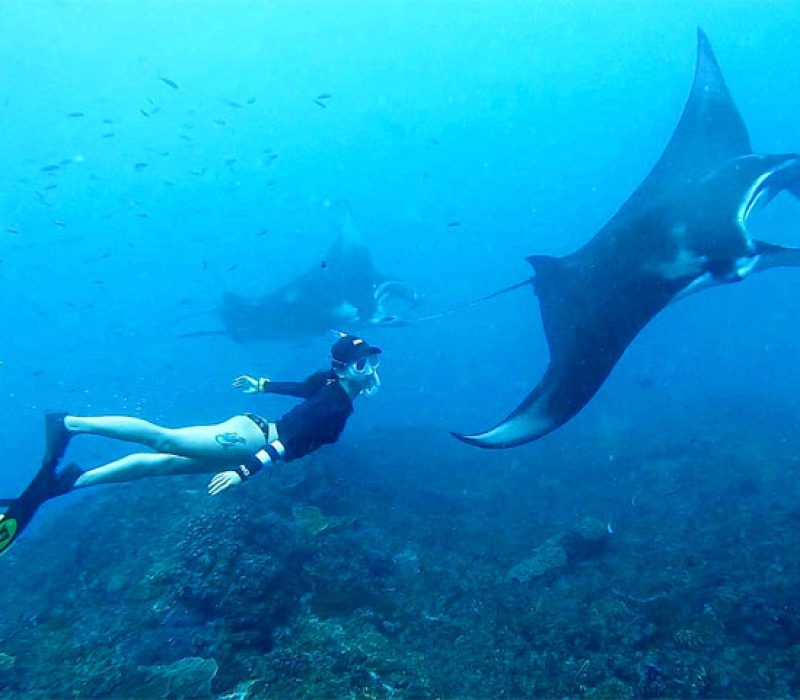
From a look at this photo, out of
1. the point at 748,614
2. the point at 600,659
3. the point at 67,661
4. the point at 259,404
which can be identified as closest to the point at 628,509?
the point at 748,614

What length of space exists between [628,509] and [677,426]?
9.15 meters

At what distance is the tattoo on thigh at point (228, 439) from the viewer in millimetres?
4781

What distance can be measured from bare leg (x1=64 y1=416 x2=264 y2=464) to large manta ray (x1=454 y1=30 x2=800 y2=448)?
7.03 feet

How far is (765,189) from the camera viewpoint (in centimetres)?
642

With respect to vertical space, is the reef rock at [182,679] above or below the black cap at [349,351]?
below

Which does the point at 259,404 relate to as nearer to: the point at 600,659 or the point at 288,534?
the point at 288,534

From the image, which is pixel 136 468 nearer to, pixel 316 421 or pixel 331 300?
pixel 316 421

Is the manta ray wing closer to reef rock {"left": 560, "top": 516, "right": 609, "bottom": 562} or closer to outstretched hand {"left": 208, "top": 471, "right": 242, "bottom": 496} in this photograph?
reef rock {"left": 560, "top": 516, "right": 609, "bottom": 562}

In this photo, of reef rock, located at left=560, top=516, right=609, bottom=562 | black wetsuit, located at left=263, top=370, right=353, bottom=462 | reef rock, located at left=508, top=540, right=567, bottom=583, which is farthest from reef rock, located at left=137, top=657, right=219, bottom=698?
reef rock, located at left=560, top=516, right=609, bottom=562

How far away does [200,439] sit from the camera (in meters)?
4.70

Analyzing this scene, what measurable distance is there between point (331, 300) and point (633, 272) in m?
11.7

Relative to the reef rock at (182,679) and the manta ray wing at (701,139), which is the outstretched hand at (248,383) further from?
the manta ray wing at (701,139)

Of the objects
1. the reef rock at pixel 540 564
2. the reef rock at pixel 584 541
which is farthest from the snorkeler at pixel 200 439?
the reef rock at pixel 584 541

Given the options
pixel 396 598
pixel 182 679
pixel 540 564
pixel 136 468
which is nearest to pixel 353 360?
pixel 136 468
